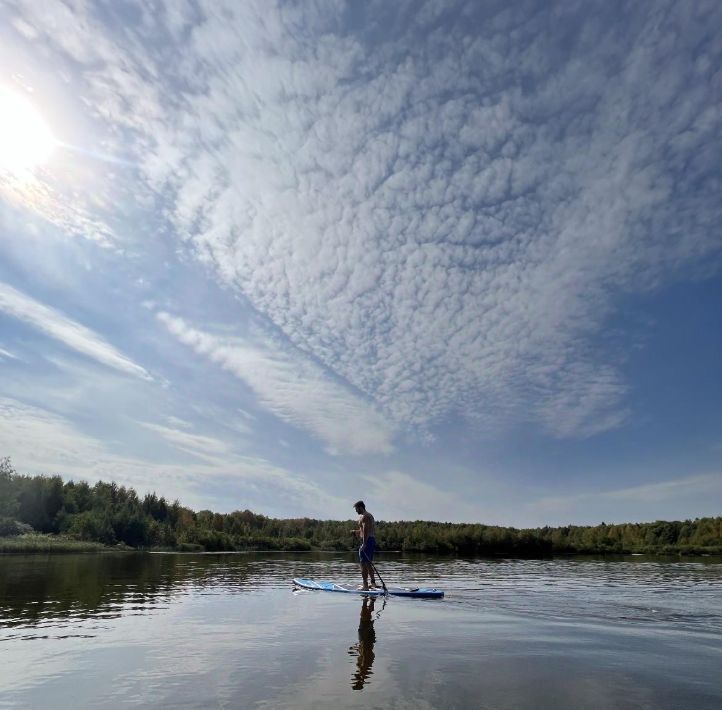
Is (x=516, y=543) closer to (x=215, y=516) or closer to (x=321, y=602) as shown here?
(x=215, y=516)

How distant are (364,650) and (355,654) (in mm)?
420

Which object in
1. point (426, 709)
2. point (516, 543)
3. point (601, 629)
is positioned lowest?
point (426, 709)

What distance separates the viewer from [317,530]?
154000mm

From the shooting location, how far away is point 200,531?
121062mm

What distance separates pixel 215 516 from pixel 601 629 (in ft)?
534

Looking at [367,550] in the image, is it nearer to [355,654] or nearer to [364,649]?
[364,649]

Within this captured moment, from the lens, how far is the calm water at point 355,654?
7.68 m

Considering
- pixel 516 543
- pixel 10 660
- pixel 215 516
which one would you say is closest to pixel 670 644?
pixel 10 660

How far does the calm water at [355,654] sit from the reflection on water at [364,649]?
0.04 metres

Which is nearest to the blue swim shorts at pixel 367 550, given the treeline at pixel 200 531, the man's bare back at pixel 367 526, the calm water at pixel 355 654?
the man's bare back at pixel 367 526

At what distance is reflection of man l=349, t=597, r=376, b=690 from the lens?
848 cm

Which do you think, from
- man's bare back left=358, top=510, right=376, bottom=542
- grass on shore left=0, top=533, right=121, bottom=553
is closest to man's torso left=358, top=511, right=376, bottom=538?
man's bare back left=358, top=510, right=376, bottom=542

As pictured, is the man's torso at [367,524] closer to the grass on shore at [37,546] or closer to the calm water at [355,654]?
the calm water at [355,654]

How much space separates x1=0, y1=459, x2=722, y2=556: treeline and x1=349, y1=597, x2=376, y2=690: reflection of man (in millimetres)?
99198
